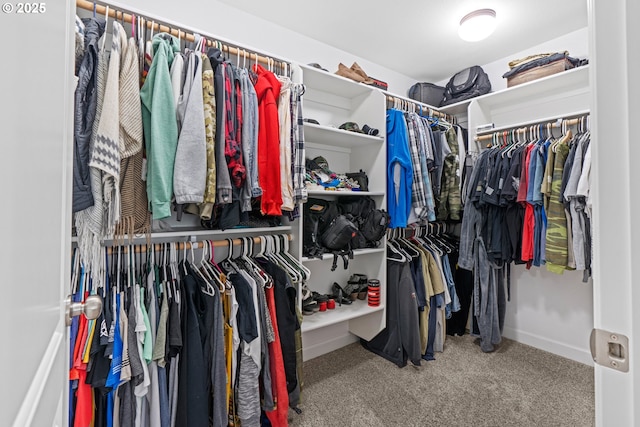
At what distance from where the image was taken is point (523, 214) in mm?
2121

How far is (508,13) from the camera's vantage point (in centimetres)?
204

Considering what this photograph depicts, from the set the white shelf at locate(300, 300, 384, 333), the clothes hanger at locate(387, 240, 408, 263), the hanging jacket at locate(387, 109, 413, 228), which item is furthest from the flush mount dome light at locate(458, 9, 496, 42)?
the white shelf at locate(300, 300, 384, 333)

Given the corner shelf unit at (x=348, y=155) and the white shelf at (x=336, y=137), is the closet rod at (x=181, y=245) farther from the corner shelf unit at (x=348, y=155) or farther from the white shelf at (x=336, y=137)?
the white shelf at (x=336, y=137)

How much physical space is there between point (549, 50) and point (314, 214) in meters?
2.39

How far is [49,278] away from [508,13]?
9.14ft

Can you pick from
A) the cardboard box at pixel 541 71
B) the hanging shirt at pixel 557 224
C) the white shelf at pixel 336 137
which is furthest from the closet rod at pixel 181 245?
the cardboard box at pixel 541 71

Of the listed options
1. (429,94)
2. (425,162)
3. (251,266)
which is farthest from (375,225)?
(429,94)

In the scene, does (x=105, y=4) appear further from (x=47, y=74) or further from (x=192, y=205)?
(x=47, y=74)

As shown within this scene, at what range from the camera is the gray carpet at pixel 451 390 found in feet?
5.45

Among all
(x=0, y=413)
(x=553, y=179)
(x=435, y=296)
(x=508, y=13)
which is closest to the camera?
(x=0, y=413)

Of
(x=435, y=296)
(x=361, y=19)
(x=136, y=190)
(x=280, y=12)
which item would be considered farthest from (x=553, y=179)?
Answer: (x=136, y=190)

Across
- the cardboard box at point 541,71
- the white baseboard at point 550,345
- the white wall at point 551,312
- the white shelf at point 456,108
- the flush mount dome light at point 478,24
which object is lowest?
the white baseboard at point 550,345

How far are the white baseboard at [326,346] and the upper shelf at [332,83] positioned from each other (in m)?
2.01

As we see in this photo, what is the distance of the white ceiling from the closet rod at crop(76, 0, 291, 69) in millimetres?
562
